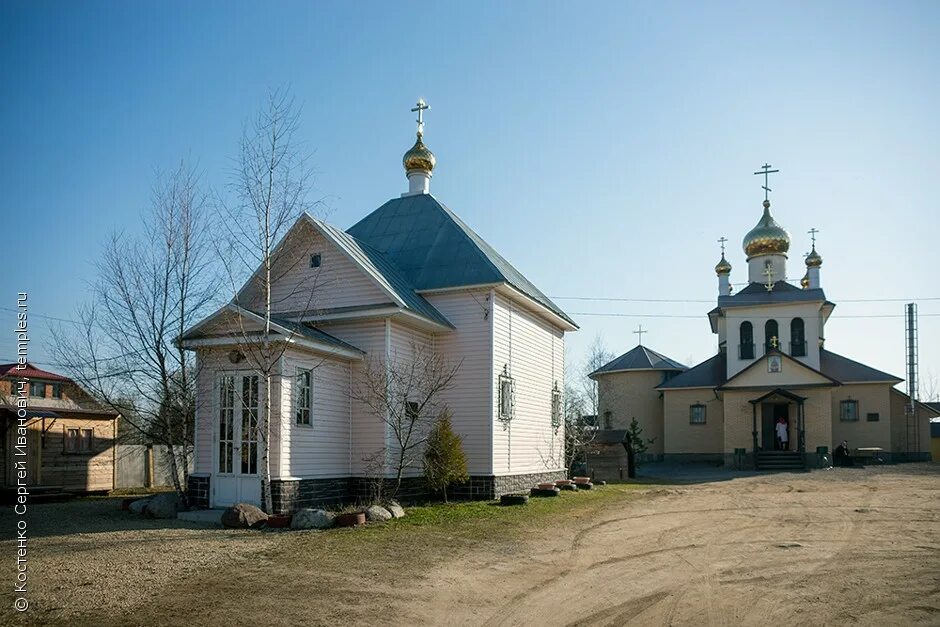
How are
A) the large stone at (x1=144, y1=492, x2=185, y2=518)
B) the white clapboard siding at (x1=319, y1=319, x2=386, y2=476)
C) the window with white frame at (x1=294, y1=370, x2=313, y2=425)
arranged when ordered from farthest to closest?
the white clapboard siding at (x1=319, y1=319, x2=386, y2=476) < the window with white frame at (x1=294, y1=370, x2=313, y2=425) < the large stone at (x1=144, y1=492, x2=185, y2=518)

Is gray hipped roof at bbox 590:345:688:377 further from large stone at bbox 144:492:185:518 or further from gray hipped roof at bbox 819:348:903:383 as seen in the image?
large stone at bbox 144:492:185:518

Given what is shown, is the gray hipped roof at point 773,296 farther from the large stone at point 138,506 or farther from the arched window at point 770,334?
the large stone at point 138,506

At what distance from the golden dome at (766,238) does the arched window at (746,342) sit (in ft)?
17.7

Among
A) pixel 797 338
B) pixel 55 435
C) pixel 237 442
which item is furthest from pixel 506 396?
pixel 797 338

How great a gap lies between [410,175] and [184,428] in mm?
9634

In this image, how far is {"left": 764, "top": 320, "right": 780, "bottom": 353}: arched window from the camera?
131ft

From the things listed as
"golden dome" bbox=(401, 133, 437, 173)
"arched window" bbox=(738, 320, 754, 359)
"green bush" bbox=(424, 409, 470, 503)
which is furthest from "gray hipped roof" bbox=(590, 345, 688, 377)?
"green bush" bbox=(424, 409, 470, 503)

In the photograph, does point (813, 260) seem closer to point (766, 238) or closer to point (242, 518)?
point (766, 238)

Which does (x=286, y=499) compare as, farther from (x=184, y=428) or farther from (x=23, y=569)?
(x=23, y=569)

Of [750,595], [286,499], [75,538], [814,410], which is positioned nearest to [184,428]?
[286,499]

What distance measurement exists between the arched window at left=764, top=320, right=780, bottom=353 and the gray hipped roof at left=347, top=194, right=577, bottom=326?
2092 cm

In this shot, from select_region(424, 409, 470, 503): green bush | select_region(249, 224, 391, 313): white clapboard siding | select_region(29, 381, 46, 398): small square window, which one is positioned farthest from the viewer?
select_region(29, 381, 46, 398): small square window

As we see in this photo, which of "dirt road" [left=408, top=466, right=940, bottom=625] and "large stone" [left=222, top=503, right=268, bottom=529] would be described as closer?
"dirt road" [left=408, top=466, right=940, bottom=625]

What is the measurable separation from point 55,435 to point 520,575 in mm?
15362
